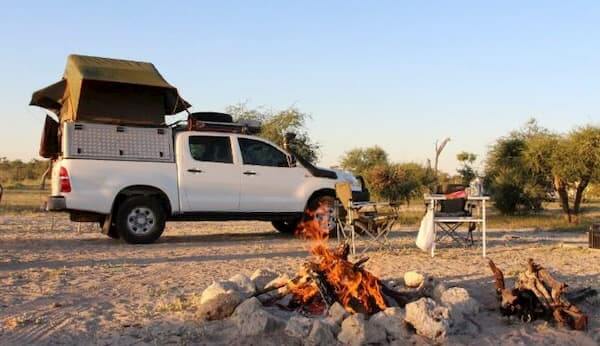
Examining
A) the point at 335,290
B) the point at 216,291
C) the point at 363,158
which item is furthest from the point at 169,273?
the point at 363,158

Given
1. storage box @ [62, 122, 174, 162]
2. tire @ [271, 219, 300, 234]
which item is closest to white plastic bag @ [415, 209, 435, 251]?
tire @ [271, 219, 300, 234]

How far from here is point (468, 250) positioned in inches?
401

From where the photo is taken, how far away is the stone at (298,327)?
4.71 m

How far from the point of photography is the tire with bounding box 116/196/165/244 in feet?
34.8

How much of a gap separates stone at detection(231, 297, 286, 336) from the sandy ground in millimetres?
125

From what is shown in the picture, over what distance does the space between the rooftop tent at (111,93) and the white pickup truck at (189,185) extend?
0.45 metres

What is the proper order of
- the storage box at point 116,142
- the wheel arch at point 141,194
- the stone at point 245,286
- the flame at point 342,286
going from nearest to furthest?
the flame at point 342,286, the stone at point 245,286, the storage box at point 116,142, the wheel arch at point 141,194

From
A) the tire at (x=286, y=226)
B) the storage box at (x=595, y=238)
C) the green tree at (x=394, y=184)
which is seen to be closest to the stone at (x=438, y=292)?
the storage box at (x=595, y=238)

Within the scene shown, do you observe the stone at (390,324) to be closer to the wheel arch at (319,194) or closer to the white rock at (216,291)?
the white rock at (216,291)

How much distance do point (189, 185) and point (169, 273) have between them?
141 inches

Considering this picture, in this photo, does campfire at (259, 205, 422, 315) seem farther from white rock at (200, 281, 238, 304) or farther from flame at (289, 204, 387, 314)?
white rock at (200, 281, 238, 304)

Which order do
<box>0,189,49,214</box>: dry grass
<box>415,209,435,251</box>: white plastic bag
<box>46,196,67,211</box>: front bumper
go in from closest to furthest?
<box>415,209,435,251</box>: white plastic bag, <box>46,196,67,211</box>: front bumper, <box>0,189,49,214</box>: dry grass

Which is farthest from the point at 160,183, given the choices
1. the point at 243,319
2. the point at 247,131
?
the point at 243,319

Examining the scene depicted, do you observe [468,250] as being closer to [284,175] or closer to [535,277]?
[284,175]
